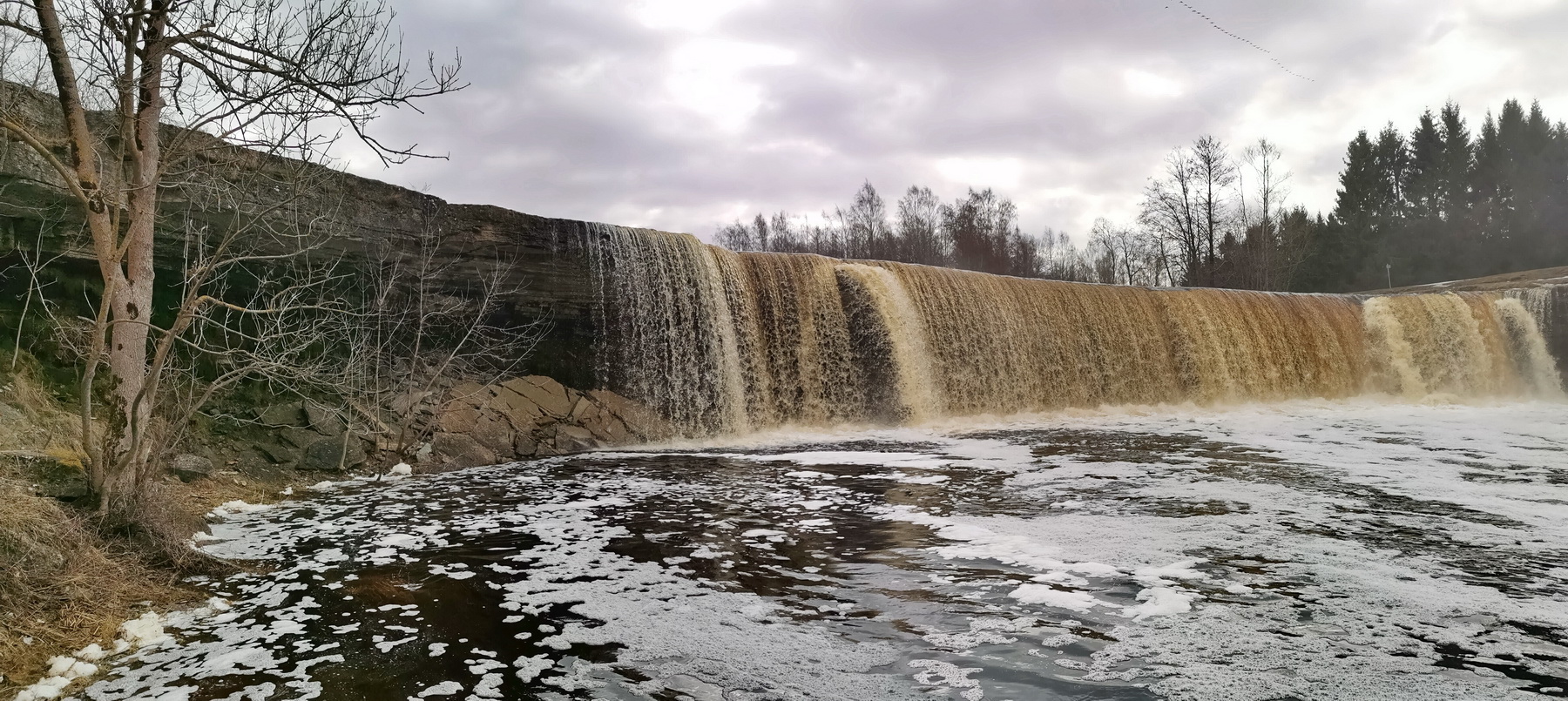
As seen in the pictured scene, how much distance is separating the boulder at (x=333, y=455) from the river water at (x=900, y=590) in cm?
144

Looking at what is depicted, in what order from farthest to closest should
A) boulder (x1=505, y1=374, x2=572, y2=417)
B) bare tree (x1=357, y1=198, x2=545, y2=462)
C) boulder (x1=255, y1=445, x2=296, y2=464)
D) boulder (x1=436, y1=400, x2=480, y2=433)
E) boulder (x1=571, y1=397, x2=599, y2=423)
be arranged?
boulder (x1=571, y1=397, x2=599, y2=423)
boulder (x1=505, y1=374, x2=572, y2=417)
boulder (x1=436, y1=400, x2=480, y2=433)
bare tree (x1=357, y1=198, x2=545, y2=462)
boulder (x1=255, y1=445, x2=296, y2=464)

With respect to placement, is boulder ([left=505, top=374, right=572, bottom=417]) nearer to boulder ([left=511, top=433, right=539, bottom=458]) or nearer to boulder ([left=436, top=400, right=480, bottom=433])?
boulder ([left=511, top=433, right=539, bottom=458])

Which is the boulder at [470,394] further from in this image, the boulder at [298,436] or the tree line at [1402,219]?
the tree line at [1402,219]

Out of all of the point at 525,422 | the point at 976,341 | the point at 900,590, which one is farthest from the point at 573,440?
the point at 900,590

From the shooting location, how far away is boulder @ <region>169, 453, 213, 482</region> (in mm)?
9477

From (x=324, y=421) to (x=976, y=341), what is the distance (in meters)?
13.3

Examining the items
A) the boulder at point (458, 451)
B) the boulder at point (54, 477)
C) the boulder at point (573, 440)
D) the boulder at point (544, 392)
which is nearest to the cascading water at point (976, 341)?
the boulder at point (544, 392)

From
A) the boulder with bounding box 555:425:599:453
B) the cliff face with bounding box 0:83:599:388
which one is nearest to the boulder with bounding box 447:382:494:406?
the cliff face with bounding box 0:83:599:388

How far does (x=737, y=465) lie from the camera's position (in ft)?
38.7

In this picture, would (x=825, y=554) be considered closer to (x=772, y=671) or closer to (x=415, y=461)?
(x=772, y=671)

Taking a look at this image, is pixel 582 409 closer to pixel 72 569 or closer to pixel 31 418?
pixel 31 418

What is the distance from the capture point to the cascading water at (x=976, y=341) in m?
16.2

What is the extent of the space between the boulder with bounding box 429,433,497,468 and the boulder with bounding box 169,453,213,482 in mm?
3223

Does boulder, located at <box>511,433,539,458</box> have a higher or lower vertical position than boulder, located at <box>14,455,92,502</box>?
lower
